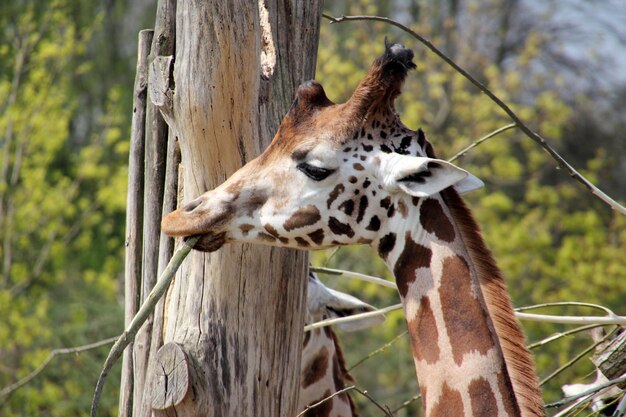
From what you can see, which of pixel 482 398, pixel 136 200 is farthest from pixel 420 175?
pixel 136 200

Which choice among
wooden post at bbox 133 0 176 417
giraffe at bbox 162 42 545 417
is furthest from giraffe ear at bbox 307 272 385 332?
giraffe at bbox 162 42 545 417

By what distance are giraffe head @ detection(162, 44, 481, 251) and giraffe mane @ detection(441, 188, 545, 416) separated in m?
0.09

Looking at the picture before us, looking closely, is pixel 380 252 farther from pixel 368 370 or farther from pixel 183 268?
pixel 368 370

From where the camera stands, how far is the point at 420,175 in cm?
253

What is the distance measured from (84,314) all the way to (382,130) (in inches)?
225

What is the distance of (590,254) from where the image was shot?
9.11 meters

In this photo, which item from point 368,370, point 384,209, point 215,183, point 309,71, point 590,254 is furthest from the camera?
point 590,254

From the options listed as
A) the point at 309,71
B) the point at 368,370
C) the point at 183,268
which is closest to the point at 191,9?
the point at 309,71

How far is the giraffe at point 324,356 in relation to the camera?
142 inches

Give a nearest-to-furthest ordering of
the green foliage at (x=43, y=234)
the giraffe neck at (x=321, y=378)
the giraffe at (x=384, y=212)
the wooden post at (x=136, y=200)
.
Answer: the giraffe at (x=384, y=212) < the wooden post at (x=136, y=200) < the giraffe neck at (x=321, y=378) < the green foliage at (x=43, y=234)

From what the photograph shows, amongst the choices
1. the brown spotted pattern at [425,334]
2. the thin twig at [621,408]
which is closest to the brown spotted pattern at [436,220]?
the brown spotted pattern at [425,334]

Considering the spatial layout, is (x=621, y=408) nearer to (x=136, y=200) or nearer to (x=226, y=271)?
(x=226, y=271)

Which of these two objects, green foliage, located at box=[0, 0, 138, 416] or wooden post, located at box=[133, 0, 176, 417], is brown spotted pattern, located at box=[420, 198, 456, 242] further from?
green foliage, located at box=[0, 0, 138, 416]

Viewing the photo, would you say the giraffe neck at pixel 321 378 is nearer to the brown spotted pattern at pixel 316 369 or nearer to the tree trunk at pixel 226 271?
the brown spotted pattern at pixel 316 369
